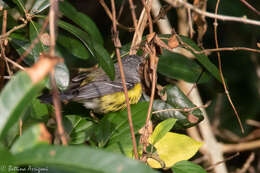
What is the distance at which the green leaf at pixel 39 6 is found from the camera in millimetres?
2029

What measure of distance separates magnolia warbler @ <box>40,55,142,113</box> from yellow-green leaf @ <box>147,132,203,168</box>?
820 mm

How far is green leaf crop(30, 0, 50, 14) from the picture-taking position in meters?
2.03

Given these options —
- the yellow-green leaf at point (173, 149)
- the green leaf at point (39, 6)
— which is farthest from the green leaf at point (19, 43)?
the yellow-green leaf at point (173, 149)

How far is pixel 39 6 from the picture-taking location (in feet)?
6.73

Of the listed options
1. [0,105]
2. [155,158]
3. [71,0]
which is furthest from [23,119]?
[71,0]

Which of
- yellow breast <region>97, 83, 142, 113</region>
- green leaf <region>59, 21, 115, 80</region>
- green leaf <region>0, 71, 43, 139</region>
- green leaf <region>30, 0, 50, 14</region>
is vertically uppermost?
green leaf <region>30, 0, 50, 14</region>

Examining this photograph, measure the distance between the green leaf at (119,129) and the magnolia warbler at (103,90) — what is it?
1.80 feet

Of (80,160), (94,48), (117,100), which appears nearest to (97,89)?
(117,100)

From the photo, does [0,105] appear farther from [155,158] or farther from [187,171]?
[187,171]

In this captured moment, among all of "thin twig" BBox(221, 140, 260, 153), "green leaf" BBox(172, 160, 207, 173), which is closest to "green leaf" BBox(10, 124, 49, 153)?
"green leaf" BBox(172, 160, 207, 173)

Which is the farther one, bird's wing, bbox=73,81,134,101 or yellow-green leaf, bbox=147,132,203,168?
bird's wing, bbox=73,81,134,101

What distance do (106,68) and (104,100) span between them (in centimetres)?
91

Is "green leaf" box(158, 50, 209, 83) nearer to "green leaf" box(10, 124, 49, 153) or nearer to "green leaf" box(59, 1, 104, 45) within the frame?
"green leaf" box(59, 1, 104, 45)

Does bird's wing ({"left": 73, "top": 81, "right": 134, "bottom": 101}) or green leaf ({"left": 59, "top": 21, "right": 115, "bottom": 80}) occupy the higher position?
green leaf ({"left": 59, "top": 21, "right": 115, "bottom": 80})
